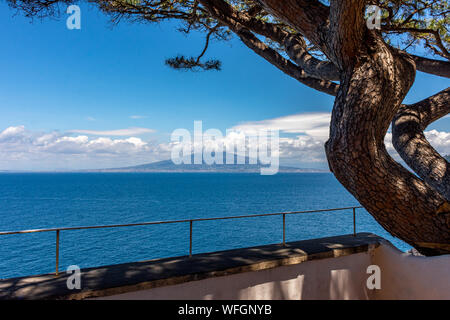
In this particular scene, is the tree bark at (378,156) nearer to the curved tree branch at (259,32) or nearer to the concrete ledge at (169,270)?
the concrete ledge at (169,270)

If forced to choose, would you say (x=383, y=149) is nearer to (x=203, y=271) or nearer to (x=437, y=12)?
(x=203, y=271)

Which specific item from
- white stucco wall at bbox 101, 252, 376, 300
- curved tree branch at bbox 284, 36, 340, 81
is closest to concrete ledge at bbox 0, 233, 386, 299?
white stucco wall at bbox 101, 252, 376, 300

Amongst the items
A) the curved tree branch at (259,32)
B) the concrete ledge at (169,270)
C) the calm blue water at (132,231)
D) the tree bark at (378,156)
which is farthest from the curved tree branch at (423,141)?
the calm blue water at (132,231)

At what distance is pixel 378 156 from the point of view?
8.00 feet

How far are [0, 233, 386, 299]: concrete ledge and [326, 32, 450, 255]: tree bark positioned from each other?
2.96ft

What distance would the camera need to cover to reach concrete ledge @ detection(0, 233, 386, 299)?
220cm

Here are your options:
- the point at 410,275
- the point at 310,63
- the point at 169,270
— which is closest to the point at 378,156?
the point at 410,275

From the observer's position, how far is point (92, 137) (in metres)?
104

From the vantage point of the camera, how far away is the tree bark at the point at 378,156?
7.76ft

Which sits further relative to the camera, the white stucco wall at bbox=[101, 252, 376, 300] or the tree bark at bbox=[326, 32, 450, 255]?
the white stucco wall at bbox=[101, 252, 376, 300]

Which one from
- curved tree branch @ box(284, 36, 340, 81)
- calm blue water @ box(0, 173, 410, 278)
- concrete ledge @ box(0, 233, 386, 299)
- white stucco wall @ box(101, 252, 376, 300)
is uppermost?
curved tree branch @ box(284, 36, 340, 81)

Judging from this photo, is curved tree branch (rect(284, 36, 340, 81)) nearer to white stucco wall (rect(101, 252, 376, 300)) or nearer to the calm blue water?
white stucco wall (rect(101, 252, 376, 300))

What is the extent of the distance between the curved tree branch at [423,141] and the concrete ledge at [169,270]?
0.99 meters
